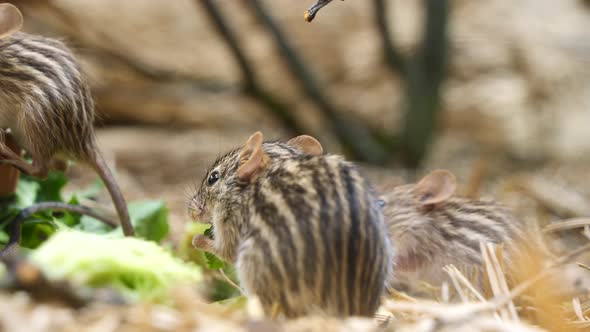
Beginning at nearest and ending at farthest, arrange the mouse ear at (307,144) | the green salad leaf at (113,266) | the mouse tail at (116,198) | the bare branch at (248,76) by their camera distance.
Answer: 1. the green salad leaf at (113,266)
2. the mouse ear at (307,144)
3. the mouse tail at (116,198)
4. the bare branch at (248,76)

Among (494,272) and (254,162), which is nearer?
(254,162)

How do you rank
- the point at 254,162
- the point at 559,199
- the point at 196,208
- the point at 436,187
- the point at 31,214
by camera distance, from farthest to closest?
the point at 559,199, the point at 436,187, the point at 31,214, the point at 196,208, the point at 254,162

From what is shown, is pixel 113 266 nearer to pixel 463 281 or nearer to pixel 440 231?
pixel 463 281

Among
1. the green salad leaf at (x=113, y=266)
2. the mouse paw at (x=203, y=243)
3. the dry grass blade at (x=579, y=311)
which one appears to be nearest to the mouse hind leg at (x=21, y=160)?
the mouse paw at (x=203, y=243)

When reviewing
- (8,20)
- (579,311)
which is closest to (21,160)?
(8,20)

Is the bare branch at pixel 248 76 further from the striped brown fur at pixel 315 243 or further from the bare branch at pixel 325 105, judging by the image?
the striped brown fur at pixel 315 243

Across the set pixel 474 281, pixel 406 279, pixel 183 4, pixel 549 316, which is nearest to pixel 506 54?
pixel 183 4

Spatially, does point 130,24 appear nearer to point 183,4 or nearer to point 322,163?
point 183,4
